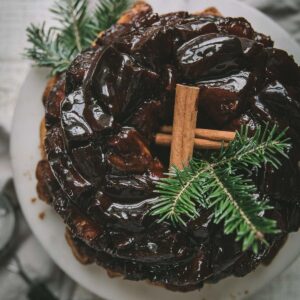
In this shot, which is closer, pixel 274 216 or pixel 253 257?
pixel 274 216

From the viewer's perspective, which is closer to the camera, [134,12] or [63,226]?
[134,12]

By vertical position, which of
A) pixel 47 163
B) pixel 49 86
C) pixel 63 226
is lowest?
pixel 63 226

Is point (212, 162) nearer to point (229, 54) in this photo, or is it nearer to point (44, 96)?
point (229, 54)

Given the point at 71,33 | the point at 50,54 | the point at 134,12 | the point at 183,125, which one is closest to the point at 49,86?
the point at 50,54

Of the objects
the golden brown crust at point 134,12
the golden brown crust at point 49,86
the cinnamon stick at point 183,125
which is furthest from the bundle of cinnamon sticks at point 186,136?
the golden brown crust at point 49,86

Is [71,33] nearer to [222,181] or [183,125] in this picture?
[183,125]

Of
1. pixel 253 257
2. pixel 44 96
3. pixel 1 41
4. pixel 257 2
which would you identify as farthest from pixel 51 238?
pixel 257 2
